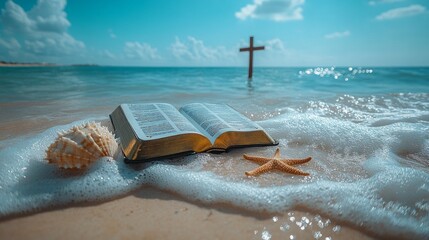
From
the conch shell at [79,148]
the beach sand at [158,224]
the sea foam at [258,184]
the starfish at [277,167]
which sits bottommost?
the beach sand at [158,224]

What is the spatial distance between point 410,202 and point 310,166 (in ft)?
2.72

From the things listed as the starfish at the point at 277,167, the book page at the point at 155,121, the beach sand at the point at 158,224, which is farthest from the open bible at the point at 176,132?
the beach sand at the point at 158,224

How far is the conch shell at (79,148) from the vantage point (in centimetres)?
204

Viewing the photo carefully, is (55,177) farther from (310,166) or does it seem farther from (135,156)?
(310,166)

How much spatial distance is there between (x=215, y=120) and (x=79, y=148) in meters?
1.40

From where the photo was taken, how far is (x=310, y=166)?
248cm

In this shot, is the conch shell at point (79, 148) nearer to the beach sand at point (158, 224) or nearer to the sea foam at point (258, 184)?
the sea foam at point (258, 184)

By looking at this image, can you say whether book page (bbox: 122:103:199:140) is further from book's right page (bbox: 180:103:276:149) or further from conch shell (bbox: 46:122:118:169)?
conch shell (bbox: 46:122:118:169)

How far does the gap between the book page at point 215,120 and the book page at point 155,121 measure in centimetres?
21

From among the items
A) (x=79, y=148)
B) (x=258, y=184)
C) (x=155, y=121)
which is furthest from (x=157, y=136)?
(x=258, y=184)

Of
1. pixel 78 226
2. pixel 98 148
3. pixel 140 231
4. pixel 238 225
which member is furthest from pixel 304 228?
pixel 98 148

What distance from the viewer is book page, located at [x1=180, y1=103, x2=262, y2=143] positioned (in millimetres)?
2657

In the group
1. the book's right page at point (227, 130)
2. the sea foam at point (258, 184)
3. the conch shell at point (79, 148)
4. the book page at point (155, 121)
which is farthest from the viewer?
the book's right page at point (227, 130)

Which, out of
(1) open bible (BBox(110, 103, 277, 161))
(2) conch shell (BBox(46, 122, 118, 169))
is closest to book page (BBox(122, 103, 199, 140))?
(1) open bible (BBox(110, 103, 277, 161))
